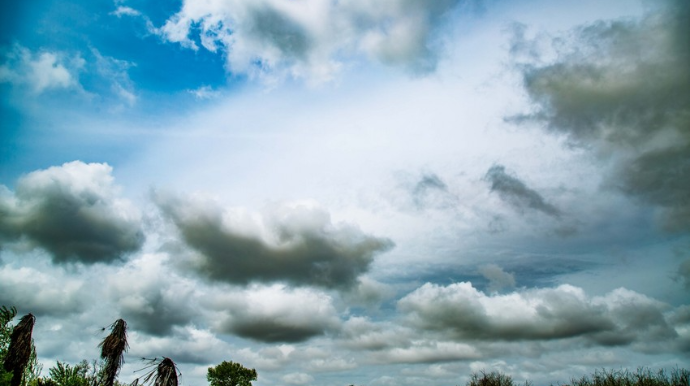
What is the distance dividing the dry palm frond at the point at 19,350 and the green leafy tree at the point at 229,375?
234 ft

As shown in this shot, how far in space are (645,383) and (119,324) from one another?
1511 inches

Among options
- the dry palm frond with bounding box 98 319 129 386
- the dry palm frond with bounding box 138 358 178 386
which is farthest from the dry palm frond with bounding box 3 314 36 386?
the dry palm frond with bounding box 138 358 178 386

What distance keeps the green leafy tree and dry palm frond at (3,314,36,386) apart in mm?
71345

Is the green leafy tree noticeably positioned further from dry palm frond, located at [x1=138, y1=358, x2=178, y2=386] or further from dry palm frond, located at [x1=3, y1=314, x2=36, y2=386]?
dry palm frond, located at [x1=138, y1=358, x2=178, y2=386]

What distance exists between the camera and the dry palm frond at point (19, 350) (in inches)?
651

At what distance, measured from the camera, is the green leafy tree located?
8062cm

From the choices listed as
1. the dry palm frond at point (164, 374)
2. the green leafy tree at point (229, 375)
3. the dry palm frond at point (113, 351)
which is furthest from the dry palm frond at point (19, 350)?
the green leafy tree at point (229, 375)

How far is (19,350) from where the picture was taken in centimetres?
1680

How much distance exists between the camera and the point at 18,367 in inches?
658

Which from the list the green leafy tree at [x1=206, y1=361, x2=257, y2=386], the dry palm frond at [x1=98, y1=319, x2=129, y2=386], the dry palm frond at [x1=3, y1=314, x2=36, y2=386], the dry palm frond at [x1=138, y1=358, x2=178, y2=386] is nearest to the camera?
the dry palm frond at [x1=138, y1=358, x2=178, y2=386]

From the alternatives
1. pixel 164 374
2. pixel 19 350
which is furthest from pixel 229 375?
pixel 164 374

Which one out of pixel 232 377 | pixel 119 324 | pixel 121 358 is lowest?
pixel 232 377

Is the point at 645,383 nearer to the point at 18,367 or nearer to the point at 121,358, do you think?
the point at 121,358

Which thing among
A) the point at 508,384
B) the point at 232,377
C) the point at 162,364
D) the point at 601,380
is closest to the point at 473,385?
the point at 508,384
